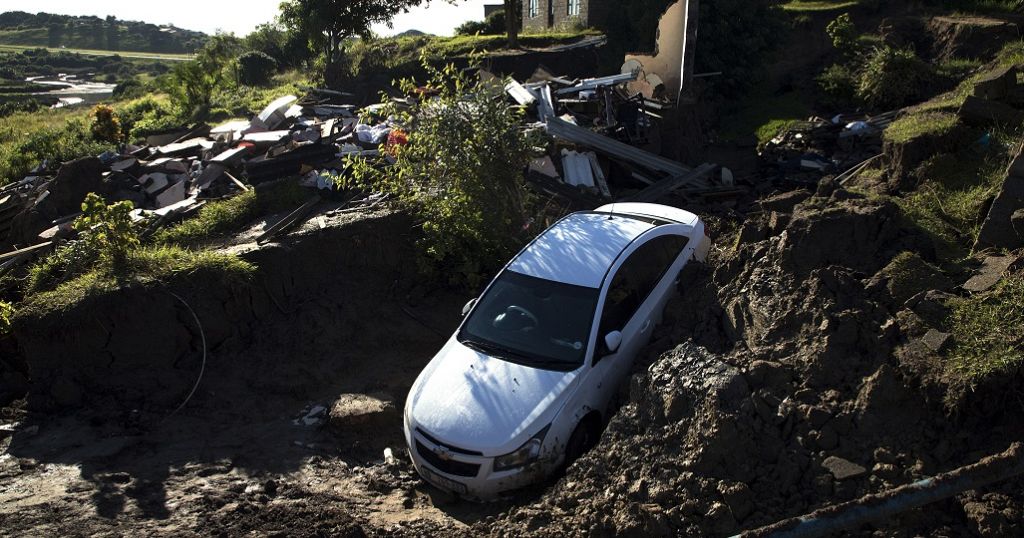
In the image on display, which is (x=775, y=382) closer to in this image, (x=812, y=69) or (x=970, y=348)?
(x=970, y=348)

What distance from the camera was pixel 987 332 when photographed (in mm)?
5234

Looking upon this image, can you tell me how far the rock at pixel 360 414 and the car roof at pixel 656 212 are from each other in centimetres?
338

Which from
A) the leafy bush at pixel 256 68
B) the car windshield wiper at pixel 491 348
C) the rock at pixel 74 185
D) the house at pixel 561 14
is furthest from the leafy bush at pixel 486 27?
the car windshield wiper at pixel 491 348

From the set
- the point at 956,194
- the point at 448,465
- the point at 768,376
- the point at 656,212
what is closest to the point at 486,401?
the point at 448,465

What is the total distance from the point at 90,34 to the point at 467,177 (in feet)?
380

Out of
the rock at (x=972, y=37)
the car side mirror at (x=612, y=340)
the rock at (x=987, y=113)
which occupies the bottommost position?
the car side mirror at (x=612, y=340)

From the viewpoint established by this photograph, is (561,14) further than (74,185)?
Yes

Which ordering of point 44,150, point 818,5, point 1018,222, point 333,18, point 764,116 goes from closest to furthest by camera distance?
point 1018,222
point 44,150
point 764,116
point 818,5
point 333,18

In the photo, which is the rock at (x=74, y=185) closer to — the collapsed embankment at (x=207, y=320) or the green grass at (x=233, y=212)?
the green grass at (x=233, y=212)

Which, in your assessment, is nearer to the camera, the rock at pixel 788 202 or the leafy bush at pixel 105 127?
the rock at pixel 788 202

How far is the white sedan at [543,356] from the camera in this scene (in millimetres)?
6102

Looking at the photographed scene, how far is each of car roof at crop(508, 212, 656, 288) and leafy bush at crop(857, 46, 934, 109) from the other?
10261 millimetres

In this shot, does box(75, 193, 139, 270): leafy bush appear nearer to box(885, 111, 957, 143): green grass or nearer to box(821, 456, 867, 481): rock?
box(821, 456, 867, 481): rock

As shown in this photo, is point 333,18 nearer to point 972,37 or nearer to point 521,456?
point 972,37
